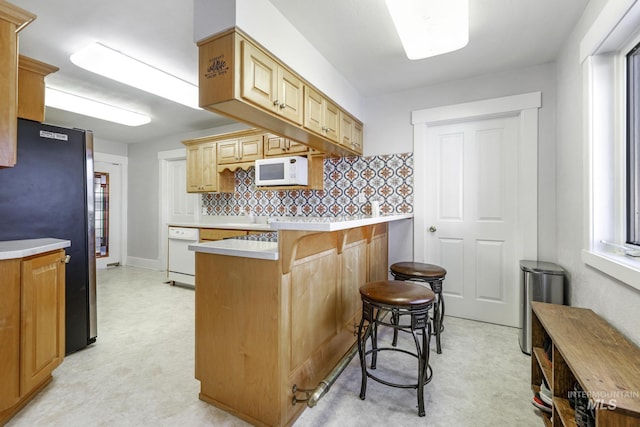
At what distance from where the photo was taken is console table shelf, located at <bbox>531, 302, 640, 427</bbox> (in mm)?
814

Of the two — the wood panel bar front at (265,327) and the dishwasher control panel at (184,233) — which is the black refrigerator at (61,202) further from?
the dishwasher control panel at (184,233)

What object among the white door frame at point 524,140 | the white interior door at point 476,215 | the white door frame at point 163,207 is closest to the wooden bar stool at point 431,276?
the white interior door at point 476,215

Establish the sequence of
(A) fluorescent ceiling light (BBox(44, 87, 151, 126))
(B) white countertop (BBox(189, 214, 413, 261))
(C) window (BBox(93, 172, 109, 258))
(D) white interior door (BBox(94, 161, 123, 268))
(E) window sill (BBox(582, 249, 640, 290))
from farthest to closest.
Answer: (D) white interior door (BBox(94, 161, 123, 268)), (C) window (BBox(93, 172, 109, 258)), (A) fluorescent ceiling light (BBox(44, 87, 151, 126)), (B) white countertop (BBox(189, 214, 413, 261)), (E) window sill (BBox(582, 249, 640, 290))

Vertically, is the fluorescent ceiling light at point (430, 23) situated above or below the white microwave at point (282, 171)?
above

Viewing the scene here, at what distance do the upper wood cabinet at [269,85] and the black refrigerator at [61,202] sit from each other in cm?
163

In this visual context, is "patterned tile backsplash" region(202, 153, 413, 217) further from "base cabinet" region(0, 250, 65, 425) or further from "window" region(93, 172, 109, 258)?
"window" region(93, 172, 109, 258)

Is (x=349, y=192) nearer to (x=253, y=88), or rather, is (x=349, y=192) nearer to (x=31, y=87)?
(x=253, y=88)

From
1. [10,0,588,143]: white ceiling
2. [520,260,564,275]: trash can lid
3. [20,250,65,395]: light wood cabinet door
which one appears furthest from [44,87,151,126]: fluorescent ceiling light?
[520,260,564,275]: trash can lid

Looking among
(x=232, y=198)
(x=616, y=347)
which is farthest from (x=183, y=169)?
(x=616, y=347)

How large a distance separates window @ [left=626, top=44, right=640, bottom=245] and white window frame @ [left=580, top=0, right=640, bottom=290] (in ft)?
A: 0.08

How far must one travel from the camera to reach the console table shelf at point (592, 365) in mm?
814

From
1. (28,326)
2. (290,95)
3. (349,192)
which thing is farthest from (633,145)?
(28,326)

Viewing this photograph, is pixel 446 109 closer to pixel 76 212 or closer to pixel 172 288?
pixel 76 212

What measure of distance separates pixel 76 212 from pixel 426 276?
9.34ft
